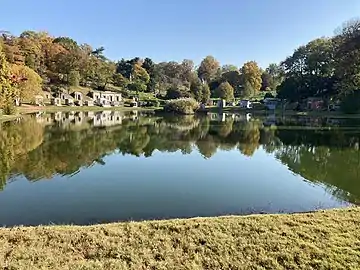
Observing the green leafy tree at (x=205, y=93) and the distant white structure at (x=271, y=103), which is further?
the green leafy tree at (x=205, y=93)

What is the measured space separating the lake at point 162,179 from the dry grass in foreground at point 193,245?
2.10 m

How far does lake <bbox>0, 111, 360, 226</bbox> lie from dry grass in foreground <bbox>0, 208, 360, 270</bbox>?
82.5 inches

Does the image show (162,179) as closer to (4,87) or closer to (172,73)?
(4,87)

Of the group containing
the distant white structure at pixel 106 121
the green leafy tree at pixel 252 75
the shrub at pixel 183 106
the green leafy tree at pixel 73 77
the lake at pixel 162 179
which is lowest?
the lake at pixel 162 179

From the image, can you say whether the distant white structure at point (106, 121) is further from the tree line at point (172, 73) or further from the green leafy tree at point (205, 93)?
the green leafy tree at point (205, 93)

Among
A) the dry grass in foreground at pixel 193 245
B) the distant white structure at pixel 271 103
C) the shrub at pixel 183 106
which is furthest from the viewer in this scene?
the distant white structure at pixel 271 103

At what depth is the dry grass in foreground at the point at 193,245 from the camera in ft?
14.6

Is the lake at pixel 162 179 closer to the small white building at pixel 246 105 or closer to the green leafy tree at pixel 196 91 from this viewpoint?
the small white building at pixel 246 105

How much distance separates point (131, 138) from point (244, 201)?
14.4 meters

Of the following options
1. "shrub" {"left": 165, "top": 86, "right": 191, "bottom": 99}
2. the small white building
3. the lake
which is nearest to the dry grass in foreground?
the lake

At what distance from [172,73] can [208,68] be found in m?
10.7

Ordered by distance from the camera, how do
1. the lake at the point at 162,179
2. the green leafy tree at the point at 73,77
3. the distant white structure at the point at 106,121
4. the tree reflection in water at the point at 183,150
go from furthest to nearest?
the green leafy tree at the point at 73,77
the distant white structure at the point at 106,121
the tree reflection in water at the point at 183,150
the lake at the point at 162,179

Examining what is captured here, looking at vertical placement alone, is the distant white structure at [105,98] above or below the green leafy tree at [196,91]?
below

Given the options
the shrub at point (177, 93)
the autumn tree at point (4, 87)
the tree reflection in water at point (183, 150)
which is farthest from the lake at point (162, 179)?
the shrub at point (177, 93)
